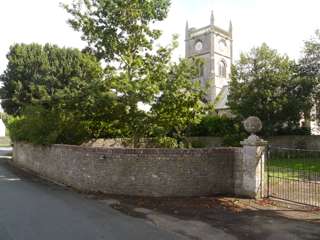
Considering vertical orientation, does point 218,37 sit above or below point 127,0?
above

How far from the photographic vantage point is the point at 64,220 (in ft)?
27.8

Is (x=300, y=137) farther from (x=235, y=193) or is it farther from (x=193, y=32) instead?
(x=193, y=32)

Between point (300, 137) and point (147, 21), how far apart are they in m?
19.7

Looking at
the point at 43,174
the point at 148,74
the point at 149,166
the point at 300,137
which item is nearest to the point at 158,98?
the point at 148,74

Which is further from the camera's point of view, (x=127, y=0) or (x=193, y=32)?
(x=193, y=32)

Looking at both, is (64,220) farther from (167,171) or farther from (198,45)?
(198,45)

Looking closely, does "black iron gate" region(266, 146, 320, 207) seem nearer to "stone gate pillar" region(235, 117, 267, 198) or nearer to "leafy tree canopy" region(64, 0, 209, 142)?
"stone gate pillar" region(235, 117, 267, 198)

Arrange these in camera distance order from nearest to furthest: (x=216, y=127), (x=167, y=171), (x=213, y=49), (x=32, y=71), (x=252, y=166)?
(x=252, y=166)
(x=167, y=171)
(x=216, y=127)
(x=32, y=71)
(x=213, y=49)

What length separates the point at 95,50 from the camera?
616 inches

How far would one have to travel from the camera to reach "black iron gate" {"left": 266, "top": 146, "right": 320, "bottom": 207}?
35.6 feet

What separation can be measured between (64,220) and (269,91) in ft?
74.5

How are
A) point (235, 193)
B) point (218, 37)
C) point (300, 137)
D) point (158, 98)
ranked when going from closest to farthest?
point (235, 193)
point (158, 98)
point (300, 137)
point (218, 37)

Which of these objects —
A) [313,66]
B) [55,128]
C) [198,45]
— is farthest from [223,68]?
[55,128]

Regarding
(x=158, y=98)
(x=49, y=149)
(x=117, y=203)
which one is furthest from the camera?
(x=49, y=149)
